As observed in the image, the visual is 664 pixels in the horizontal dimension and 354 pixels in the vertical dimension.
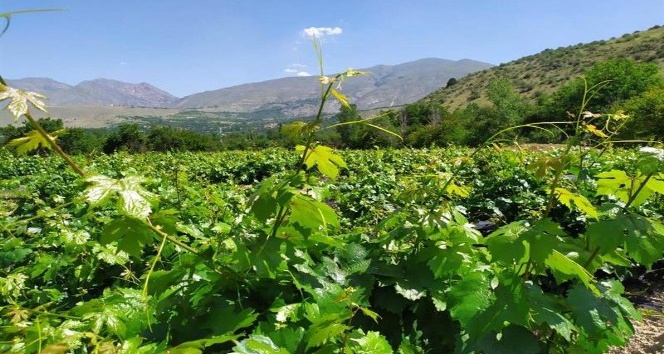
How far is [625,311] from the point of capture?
1.80 meters

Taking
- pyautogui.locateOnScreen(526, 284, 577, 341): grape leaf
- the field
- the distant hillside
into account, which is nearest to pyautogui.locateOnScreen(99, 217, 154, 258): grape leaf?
the field

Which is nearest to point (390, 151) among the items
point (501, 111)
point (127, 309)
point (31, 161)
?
point (31, 161)

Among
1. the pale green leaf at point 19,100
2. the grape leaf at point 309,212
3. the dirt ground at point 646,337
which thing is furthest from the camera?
the dirt ground at point 646,337

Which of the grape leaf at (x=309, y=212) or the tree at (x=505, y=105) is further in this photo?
the tree at (x=505, y=105)

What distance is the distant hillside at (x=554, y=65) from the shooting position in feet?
239

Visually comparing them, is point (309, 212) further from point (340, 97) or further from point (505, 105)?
point (505, 105)

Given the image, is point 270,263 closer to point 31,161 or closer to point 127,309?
point 127,309

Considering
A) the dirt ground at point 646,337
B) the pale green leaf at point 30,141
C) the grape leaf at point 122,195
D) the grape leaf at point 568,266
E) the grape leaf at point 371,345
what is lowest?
the dirt ground at point 646,337

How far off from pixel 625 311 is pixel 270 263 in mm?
1429

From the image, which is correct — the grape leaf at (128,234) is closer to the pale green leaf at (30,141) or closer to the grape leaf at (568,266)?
the pale green leaf at (30,141)

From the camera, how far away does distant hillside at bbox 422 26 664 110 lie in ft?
239

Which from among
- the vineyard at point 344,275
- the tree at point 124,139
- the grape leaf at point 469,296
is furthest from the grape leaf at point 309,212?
the tree at point 124,139

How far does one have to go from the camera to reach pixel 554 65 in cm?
8350

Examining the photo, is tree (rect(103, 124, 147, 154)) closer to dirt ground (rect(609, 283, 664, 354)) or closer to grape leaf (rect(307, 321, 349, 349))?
dirt ground (rect(609, 283, 664, 354))
